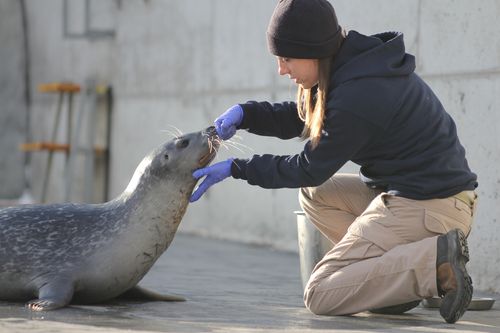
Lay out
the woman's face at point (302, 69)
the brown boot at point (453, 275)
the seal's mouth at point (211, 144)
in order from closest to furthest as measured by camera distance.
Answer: the brown boot at point (453, 275) → the woman's face at point (302, 69) → the seal's mouth at point (211, 144)

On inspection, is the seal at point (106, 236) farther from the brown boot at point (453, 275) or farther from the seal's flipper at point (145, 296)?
the brown boot at point (453, 275)

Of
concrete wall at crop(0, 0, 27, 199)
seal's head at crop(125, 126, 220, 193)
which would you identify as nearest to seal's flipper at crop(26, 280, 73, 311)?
seal's head at crop(125, 126, 220, 193)

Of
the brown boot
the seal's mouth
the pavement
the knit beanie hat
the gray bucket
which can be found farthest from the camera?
the gray bucket

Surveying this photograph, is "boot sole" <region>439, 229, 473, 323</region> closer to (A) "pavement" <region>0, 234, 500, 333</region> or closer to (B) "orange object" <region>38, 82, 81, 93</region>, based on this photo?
(A) "pavement" <region>0, 234, 500, 333</region>

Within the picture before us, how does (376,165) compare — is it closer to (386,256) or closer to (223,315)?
(386,256)

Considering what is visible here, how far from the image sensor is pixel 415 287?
4.54m

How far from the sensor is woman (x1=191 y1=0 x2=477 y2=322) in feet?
14.7

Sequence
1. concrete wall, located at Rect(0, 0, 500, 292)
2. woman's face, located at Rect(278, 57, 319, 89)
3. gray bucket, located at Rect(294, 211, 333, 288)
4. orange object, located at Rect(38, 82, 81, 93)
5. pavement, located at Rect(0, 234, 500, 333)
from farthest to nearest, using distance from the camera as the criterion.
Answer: orange object, located at Rect(38, 82, 81, 93), concrete wall, located at Rect(0, 0, 500, 292), gray bucket, located at Rect(294, 211, 333, 288), woman's face, located at Rect(278, 57, 319, 89), pavement, located at Rect(0, 234, 500, 333)

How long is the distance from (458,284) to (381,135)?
647 mm

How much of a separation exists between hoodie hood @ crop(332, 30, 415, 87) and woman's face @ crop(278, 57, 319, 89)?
83 mm

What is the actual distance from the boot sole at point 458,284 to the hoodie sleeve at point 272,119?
1.02 metres

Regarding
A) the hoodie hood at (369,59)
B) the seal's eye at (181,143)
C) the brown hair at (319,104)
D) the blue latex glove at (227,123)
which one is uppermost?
the hoodie hood at (369,59)

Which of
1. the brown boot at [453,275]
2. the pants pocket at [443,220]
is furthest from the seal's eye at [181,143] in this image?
the brown boot at [453,275]

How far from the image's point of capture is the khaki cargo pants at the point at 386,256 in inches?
178
